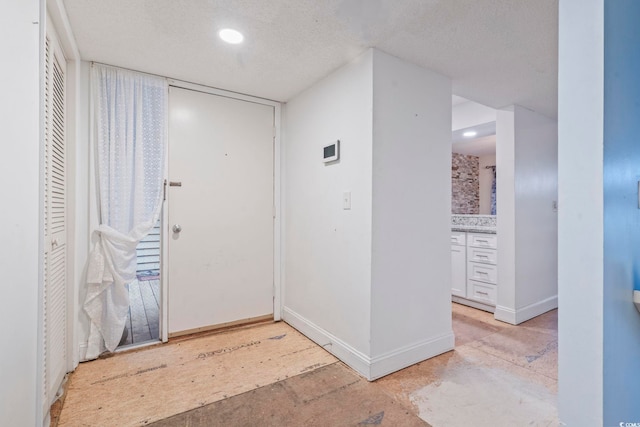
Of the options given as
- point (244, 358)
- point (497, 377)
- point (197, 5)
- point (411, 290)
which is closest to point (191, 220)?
point (244, 358)

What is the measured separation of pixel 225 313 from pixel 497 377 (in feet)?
7.24

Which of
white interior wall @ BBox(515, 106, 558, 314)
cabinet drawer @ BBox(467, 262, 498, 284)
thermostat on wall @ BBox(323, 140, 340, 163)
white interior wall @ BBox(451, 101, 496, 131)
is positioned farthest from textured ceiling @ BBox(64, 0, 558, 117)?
cabinet drawer @ BBox(467, 262, 498, 284)

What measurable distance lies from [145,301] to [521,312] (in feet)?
13.4

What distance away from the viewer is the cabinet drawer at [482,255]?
11.0 ft

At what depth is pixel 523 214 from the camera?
316 cm

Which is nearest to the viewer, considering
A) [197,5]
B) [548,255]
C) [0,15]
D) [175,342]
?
[0,15]

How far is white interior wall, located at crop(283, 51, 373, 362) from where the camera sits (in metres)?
2.10

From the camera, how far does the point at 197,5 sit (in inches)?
64.4

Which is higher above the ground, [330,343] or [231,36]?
[231,36]

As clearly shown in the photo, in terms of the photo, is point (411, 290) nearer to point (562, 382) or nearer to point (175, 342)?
point (562, 382)

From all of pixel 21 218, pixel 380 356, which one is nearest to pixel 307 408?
pixel 380 356

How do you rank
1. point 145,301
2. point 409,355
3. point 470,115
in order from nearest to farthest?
point 409,355 → point 145,301 → point 470,115

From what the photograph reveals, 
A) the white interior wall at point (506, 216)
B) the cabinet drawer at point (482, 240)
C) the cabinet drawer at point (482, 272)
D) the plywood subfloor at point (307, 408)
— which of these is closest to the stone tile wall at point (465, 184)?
the cabinet drawer at point (482, 240)

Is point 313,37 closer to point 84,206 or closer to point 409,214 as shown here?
point 409,214
